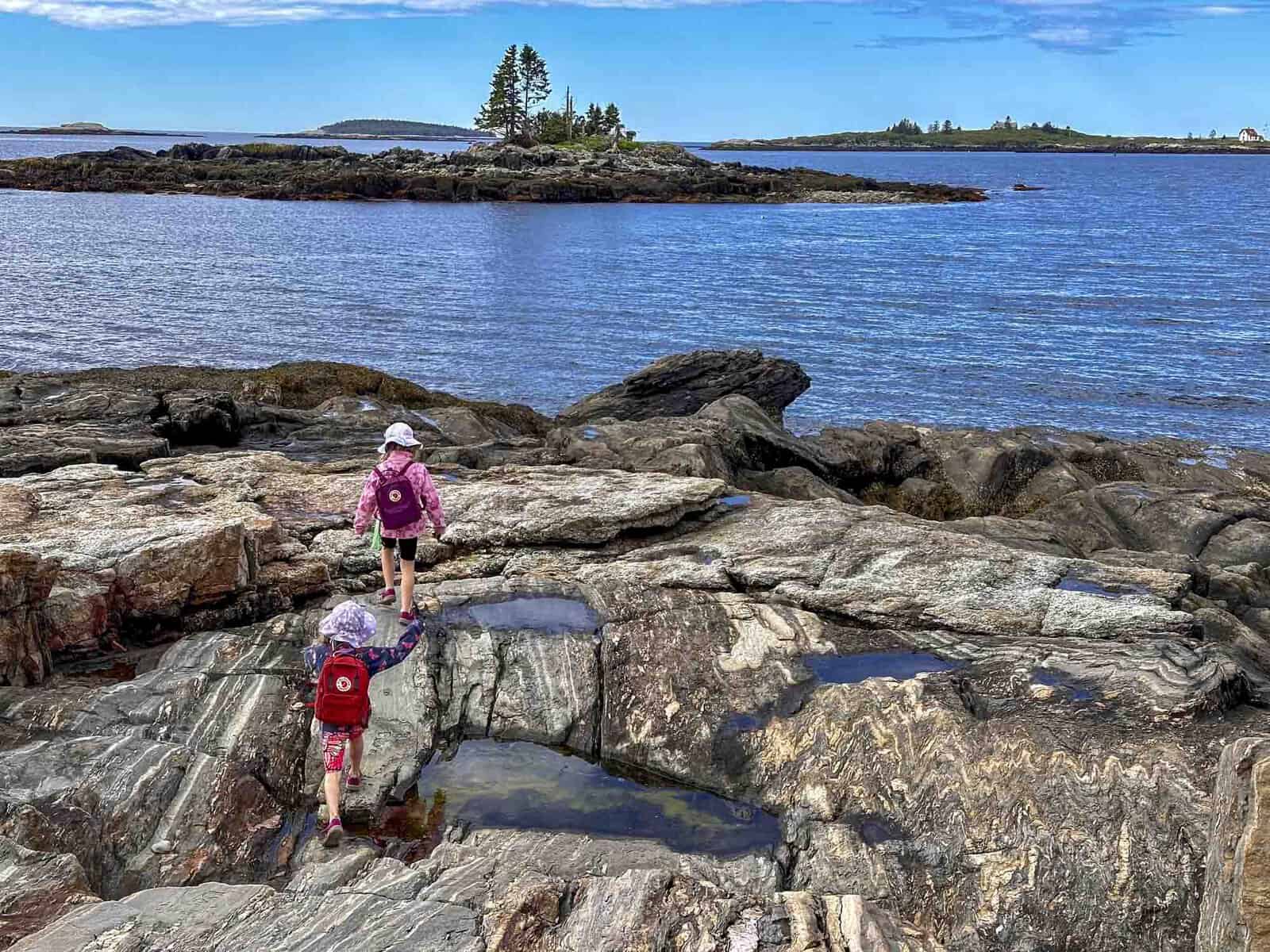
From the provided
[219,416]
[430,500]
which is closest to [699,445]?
[430,500]

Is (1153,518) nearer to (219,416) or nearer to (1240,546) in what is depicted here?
(1240,546)

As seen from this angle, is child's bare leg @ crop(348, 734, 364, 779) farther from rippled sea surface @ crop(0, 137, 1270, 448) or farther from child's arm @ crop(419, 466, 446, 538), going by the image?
rippled sea surface @ crop(0, 137, 1270, 448)

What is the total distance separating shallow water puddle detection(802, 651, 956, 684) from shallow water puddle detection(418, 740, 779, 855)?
2170 mm

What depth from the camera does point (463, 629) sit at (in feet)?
45.6

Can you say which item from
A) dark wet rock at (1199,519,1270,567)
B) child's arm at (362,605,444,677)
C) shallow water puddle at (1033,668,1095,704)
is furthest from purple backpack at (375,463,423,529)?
dark wet rock at (1199,519,1270,567)

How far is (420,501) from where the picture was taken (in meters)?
14.2

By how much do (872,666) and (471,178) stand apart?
156 metres

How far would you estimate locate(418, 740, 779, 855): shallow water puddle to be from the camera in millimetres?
11227

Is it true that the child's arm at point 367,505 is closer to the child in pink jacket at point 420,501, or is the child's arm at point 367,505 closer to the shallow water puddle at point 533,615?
the child in pink jacket at point 420,501

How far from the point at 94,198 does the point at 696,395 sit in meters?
136

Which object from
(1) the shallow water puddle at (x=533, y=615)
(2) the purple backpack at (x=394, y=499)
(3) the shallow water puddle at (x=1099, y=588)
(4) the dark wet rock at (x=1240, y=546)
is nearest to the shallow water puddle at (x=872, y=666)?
(3) the shallow water puddle at (x=1099, y=588)

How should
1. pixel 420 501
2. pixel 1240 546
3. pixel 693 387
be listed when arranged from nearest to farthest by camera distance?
pixel 420 501
pixel 1240 546
pixel 693 387

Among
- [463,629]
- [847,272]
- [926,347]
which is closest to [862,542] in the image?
[463,629]

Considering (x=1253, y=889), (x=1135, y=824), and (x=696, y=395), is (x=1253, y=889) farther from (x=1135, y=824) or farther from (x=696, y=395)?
(x=696, y=395)
